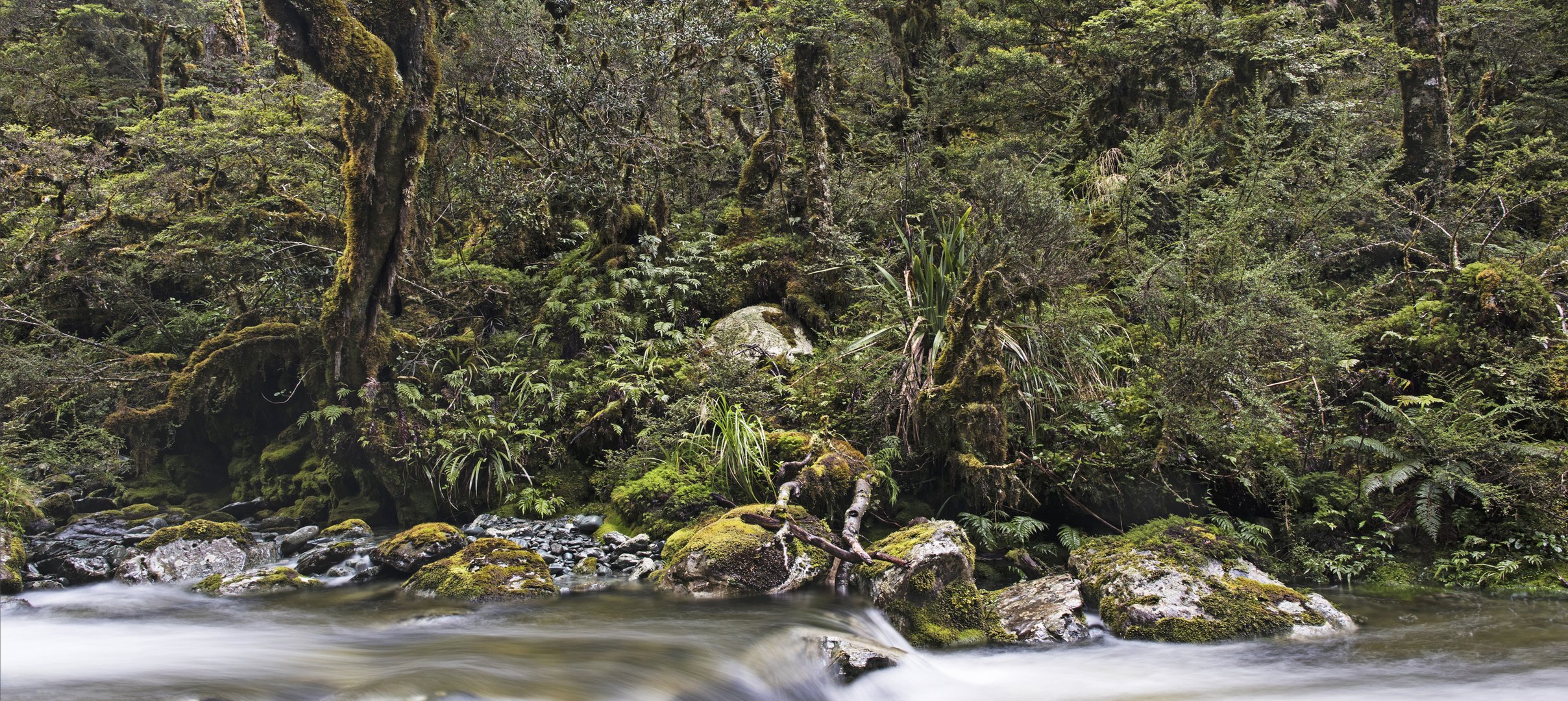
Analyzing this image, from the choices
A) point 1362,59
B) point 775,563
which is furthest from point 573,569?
point 1362,59

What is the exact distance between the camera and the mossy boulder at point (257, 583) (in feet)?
21.4

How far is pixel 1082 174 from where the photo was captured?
11711 millimetres

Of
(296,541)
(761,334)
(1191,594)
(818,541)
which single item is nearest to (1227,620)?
(1191,594)

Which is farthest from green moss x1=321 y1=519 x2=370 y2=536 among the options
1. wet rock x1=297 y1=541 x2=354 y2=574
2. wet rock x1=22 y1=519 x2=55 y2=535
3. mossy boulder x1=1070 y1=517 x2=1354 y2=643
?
mossy boulder x1=1070 y1=517 x2=1354 y2=643

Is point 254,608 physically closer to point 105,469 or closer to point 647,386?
point 647,386

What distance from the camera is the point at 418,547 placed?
6957 millimetres

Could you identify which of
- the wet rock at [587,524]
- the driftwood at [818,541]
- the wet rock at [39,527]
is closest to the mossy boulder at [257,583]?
the wet rock at [587,524]

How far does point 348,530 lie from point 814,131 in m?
7.44

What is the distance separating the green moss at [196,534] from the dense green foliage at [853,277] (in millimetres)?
1433

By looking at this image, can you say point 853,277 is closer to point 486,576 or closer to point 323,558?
point 486,576

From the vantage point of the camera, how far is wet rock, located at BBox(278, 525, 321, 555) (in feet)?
Answer: 25.4

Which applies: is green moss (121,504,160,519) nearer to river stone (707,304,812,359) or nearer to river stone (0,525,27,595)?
river stone (0,525,27,595)

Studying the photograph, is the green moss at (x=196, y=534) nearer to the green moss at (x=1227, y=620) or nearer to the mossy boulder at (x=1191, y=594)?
the mossy boulder at (x=1191, y=594)

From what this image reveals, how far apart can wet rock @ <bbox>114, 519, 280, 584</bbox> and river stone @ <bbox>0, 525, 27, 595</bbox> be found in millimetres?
655
